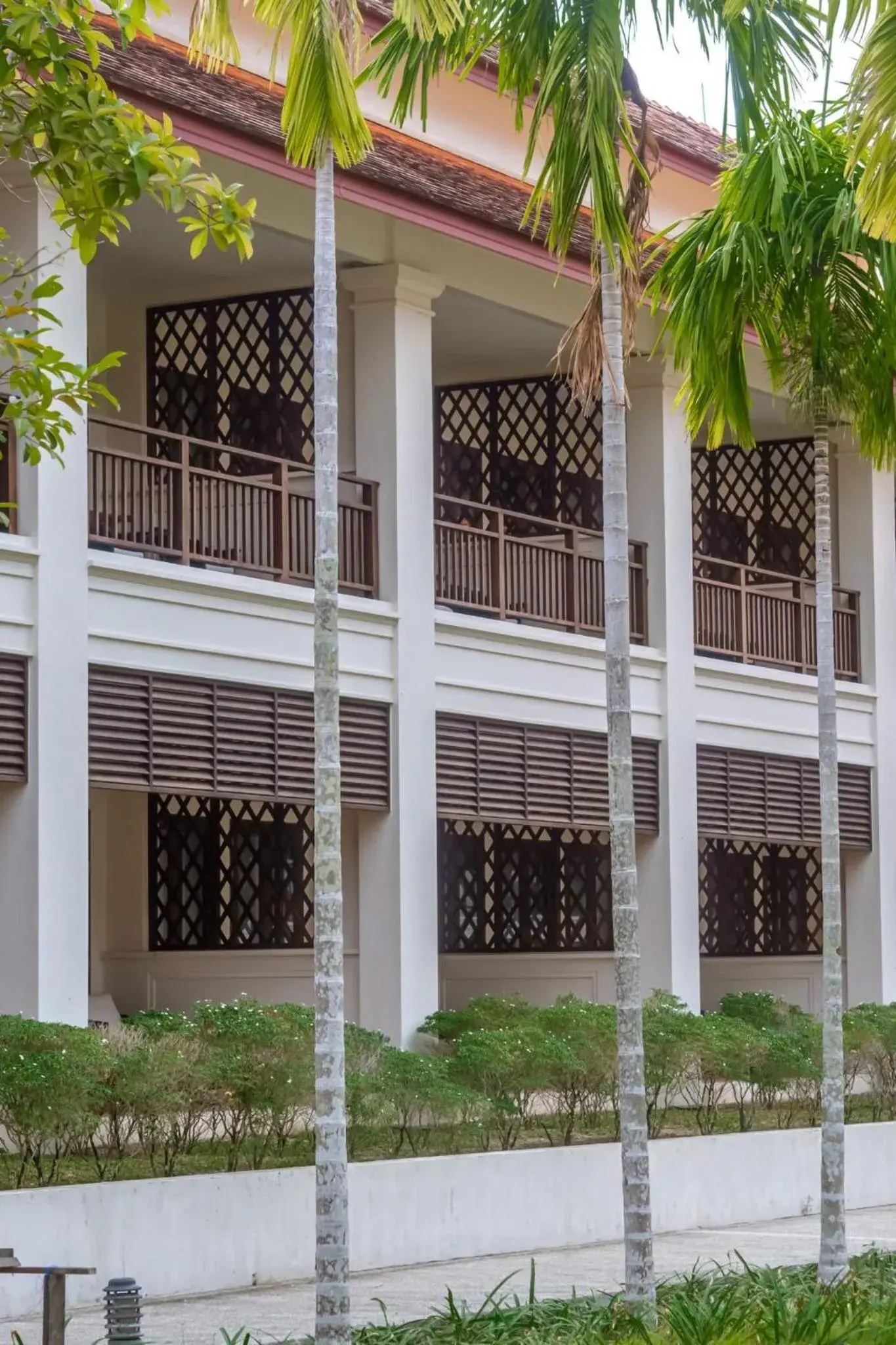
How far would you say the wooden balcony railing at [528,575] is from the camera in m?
19.4

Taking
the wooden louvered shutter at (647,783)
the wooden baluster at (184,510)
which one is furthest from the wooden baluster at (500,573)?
the wooden baluster at (184,510)

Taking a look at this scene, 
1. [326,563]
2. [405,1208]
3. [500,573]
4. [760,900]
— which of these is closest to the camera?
[326,563]

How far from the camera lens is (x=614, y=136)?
1158 centimetres

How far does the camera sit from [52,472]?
15.0 m

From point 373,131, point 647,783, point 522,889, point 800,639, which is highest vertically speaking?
point 373,131

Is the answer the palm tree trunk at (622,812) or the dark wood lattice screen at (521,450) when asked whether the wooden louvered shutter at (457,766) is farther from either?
the palm tree trunk at (622,812)

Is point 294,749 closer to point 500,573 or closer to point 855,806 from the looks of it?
point 500,573

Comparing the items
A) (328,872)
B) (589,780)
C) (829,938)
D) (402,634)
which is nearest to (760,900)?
(589,780)

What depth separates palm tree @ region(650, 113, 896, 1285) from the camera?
43.4 feet

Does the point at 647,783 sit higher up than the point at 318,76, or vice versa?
the point at 318,76

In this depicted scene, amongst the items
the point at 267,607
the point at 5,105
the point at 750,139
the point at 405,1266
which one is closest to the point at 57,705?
the point at 267,607

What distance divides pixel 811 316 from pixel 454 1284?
617 centimetres

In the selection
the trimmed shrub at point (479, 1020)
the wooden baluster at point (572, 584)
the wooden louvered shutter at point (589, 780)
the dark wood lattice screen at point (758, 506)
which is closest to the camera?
the trimmed shrub at point (479, 1020)

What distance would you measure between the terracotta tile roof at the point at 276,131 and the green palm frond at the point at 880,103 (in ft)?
19.0
